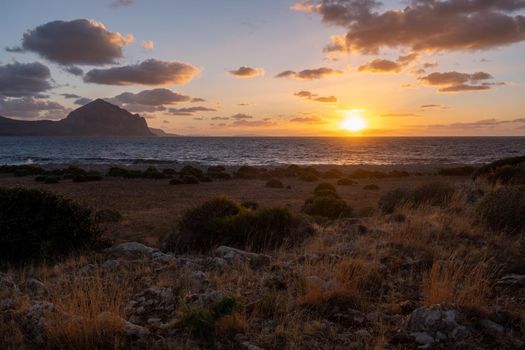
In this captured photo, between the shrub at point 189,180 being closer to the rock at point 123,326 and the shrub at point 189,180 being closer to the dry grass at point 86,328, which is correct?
the dry grass at point 86,328

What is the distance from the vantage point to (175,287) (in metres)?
5.78

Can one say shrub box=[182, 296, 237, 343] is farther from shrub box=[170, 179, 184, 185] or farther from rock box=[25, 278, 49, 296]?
shrub box=[170, 179, 184, 185]

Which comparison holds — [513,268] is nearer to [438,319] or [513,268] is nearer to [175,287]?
[438,319]

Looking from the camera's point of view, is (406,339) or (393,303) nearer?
(406,339)

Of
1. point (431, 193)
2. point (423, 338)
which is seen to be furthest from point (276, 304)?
point (431, 193)

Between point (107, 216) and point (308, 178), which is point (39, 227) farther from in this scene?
point (308, 178)

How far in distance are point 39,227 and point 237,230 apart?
4.74 meters

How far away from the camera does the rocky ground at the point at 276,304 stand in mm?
4168

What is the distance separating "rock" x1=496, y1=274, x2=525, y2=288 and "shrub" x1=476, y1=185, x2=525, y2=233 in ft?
12.3

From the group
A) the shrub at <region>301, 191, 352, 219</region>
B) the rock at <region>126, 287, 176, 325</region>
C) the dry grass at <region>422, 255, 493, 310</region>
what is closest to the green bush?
the rock at <region>126, 287, 176, 325</region>

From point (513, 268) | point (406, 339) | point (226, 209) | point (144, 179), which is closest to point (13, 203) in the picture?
point (226, 209)

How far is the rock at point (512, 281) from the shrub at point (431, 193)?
966 centimetres

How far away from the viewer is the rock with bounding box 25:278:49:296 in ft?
18.9

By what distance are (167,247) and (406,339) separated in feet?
25.1
